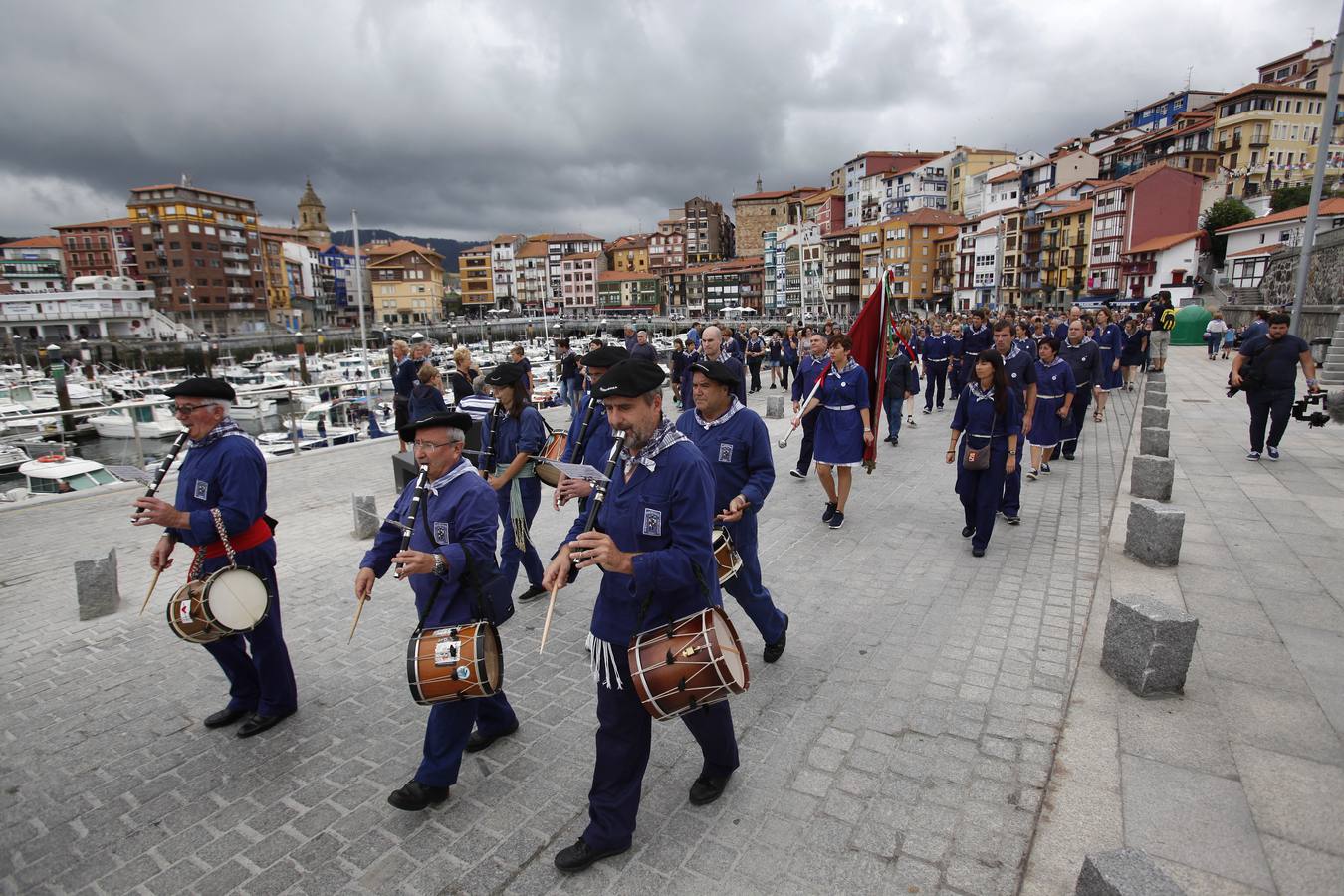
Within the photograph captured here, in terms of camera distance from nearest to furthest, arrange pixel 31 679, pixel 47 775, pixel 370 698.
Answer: pixel 47 775, pixel 370 698, pixel 31 679

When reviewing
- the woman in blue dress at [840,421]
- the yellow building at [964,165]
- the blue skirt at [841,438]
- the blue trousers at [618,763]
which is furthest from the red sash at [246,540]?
the yellow building at [964,165]

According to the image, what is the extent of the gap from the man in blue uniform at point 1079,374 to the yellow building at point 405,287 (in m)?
115

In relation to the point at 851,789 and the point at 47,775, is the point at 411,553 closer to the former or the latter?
the point at 851,789

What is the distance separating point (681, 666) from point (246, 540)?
2.98 metres

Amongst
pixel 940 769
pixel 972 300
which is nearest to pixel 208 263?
pixel 972 300

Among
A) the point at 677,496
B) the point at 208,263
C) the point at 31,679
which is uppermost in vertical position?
the point at 208,263

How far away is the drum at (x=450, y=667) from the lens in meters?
3.38

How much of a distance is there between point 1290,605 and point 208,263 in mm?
107391

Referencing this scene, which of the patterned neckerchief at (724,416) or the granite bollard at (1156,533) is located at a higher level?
the patterned neckerchief at (724,416)

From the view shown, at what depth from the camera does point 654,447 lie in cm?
313

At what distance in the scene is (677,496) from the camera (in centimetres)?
307

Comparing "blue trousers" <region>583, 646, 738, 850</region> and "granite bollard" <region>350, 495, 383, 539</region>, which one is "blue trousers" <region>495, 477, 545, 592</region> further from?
"granite bollard" <region>350, 495, 383, 539</region>

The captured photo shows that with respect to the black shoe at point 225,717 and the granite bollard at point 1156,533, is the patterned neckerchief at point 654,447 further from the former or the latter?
the granite bollard at point 1156,533

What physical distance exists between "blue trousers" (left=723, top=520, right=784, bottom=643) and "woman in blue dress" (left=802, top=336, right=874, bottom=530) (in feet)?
10.7
